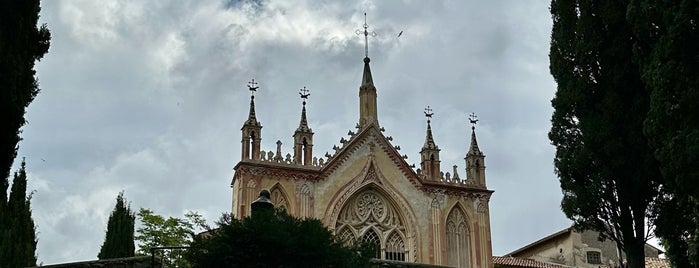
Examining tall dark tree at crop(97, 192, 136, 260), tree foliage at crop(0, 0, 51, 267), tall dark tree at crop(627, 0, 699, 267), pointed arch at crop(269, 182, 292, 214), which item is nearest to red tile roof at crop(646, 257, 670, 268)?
pointed arch at crop(269, 182, 292, 214)

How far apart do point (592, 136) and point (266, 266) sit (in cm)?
977

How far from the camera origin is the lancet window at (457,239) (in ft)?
124

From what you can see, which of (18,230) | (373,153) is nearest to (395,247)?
(373,153)

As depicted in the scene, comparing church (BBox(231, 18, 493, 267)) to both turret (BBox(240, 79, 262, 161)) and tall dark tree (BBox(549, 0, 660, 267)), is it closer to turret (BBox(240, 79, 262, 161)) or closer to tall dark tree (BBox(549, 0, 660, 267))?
turret (BBox(240, 79, 262, 161))

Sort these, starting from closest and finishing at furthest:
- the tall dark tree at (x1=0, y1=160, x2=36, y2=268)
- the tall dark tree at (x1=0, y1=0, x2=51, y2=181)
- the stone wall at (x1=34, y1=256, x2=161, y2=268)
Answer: the tall dark tree at (x1=0, y1=0, x2=51, y2=181) → the stone wall at (x1=34, y1=256, x2=161, y2=268) → the tall dark tree at (x1=0, y1=160, x2=36, y2=268)

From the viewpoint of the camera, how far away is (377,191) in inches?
1487

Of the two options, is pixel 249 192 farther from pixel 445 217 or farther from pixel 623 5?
pixel 623 5

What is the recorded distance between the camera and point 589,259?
46.3 meters

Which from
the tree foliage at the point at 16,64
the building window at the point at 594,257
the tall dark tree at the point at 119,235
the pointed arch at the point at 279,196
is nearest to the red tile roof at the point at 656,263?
the building window at the point at 594,257

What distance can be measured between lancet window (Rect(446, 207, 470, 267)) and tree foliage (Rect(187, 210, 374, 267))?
21840 mm

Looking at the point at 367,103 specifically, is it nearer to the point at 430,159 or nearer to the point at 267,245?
the point at 430,159

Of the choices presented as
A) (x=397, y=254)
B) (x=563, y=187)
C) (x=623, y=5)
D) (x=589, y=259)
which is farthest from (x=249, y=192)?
(x=589, y=259)

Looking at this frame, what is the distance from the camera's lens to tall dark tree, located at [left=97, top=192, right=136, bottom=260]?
30809 mm

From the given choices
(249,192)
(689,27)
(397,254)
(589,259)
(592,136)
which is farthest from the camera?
(589,259)
